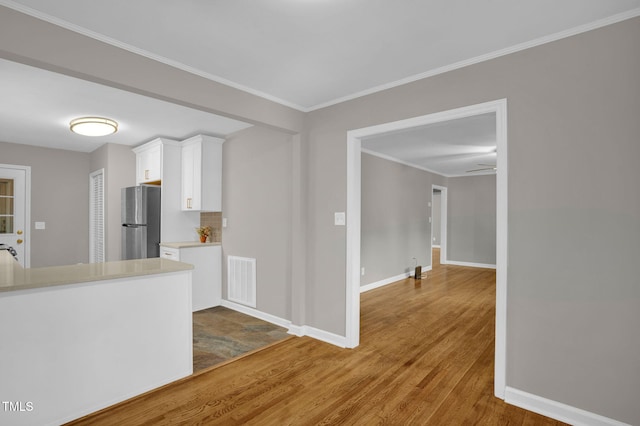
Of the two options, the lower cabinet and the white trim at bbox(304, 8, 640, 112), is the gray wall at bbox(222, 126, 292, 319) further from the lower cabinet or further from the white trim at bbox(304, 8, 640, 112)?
the white trim at bbox(304, 8, 640, 112)

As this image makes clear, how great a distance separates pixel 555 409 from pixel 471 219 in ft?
23.1

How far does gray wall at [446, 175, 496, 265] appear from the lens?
Answer: 8.25 m

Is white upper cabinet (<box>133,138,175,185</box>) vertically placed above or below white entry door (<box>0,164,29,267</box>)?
above

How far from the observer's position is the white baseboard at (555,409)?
1977 millimetres

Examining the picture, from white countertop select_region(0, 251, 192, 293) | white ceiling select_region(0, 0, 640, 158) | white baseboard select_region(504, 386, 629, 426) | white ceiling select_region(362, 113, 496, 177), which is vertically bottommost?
white baseboard select_region(504, 386, 629, 426)

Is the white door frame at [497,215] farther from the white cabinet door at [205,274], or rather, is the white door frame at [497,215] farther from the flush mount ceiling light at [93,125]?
the flush mount ceiling light at [93,125]

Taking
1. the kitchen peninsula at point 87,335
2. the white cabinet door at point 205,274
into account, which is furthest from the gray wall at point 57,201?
the kitchen peninsula at point 87,335

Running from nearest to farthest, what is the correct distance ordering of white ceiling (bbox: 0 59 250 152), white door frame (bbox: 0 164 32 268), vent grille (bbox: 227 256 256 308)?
white ceiling (bbox: 0 59 250 152), vent grille (bbox: 227 256 256 308), white door frame (bbox: 0 164 32 268)

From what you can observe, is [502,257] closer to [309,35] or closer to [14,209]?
[309,35]

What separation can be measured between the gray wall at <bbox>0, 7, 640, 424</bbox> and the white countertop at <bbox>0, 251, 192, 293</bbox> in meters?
1.34

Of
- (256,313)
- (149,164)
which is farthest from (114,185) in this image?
(256,313)

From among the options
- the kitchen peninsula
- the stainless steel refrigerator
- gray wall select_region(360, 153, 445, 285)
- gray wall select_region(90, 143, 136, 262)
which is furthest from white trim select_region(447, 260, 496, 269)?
gray wall select_region(90, 143, 136, 262)

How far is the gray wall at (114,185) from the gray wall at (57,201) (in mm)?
990

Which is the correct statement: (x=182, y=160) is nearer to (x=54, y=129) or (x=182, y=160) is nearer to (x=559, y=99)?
(x=54, y=129)
